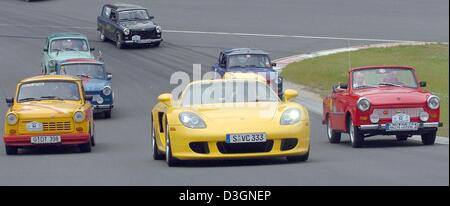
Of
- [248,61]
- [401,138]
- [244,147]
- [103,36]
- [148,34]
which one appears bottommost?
[103,36]

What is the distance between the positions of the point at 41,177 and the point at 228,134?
2.48 m

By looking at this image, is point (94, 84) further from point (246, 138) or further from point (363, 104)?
point (246, 138)

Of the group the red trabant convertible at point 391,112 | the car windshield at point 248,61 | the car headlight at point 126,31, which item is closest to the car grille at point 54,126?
the red trabant convertible at point 391,112

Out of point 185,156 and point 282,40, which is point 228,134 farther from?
point 282,40

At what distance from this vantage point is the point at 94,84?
30.6 metres

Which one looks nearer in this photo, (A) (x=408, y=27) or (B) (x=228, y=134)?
(B) (x=228, y=134)

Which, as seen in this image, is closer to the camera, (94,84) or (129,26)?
(94,84)

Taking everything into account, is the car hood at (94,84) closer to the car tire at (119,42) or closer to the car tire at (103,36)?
the car tire at (119,42)

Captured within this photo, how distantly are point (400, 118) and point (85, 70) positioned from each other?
1511 cm

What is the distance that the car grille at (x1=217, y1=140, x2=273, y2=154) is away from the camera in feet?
48.8

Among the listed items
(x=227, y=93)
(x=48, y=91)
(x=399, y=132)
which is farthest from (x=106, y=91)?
(x=227, y=93)

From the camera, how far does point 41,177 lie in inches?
571
